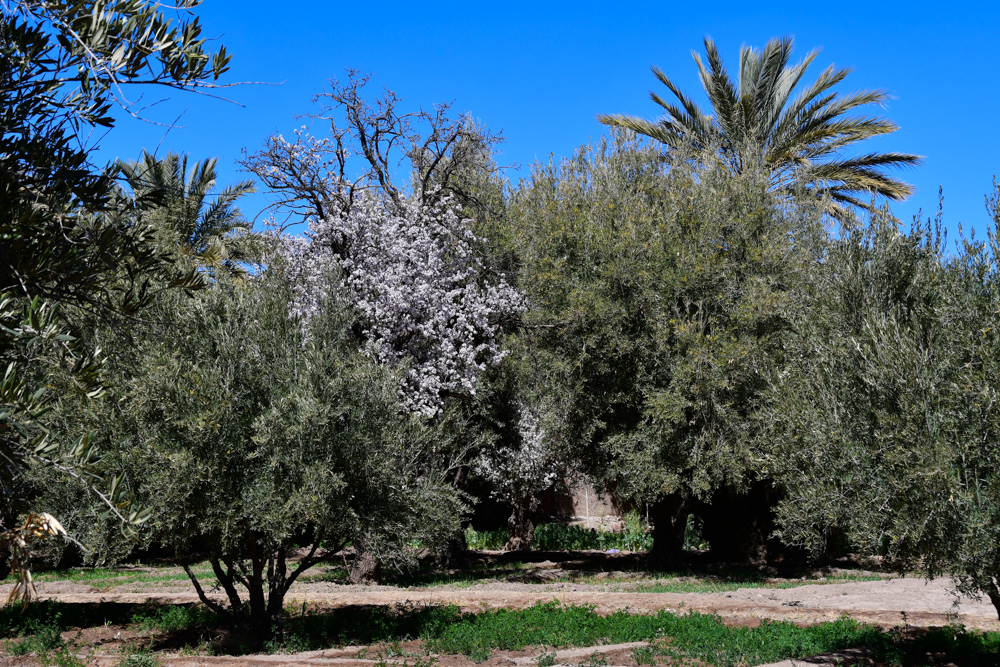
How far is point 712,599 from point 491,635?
4.99 m

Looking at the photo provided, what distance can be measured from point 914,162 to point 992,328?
18.3 m

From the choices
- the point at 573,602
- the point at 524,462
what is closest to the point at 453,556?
the point at 524,462

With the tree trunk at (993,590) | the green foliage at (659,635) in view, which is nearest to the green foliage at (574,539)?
the green foliage at (659,635)

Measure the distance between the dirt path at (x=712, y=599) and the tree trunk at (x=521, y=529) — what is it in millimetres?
9266

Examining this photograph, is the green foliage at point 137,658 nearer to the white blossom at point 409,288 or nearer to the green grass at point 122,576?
the white blossom at point 409,288

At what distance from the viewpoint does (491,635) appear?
1084 centimetres

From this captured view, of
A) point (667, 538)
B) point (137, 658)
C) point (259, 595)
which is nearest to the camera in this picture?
point (137, 658)

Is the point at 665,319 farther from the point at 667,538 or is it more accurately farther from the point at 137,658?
the point at 137,658

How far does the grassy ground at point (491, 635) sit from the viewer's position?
31.4ft

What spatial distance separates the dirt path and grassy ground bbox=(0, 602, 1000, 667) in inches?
31.4

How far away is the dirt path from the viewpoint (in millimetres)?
12172

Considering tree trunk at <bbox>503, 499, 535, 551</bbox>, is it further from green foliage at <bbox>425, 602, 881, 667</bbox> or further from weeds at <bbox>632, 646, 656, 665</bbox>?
weeds at <bbox>632, 646, 656, 665</bbox>

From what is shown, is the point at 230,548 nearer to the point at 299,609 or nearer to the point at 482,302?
the point at 299,609

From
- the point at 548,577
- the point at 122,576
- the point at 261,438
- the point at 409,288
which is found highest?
the point at 409,288
